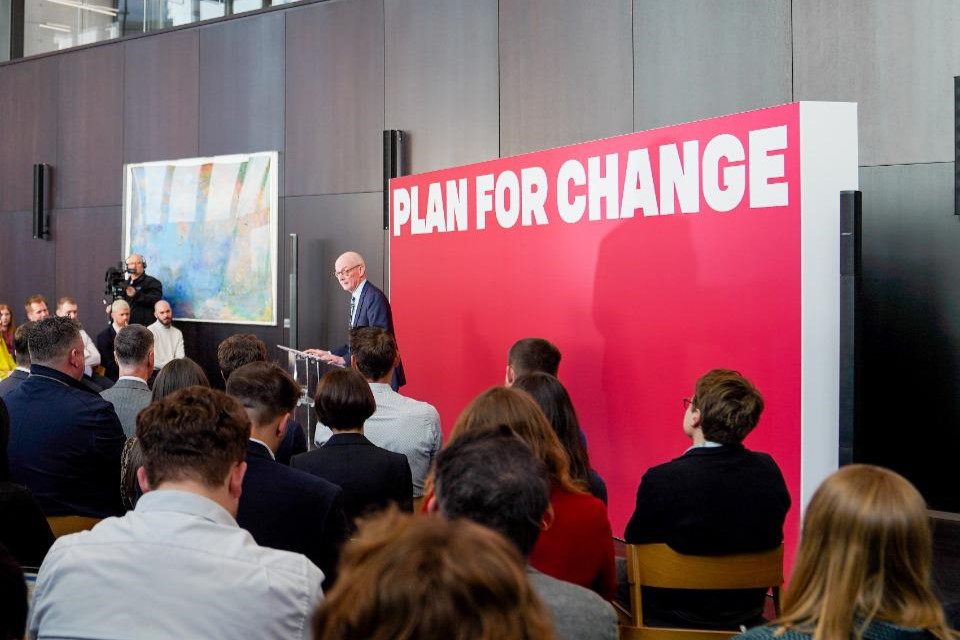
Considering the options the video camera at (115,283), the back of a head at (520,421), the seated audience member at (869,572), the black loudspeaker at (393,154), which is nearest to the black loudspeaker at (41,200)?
the video camera at (115,283)

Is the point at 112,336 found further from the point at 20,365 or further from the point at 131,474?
the point at 131,474

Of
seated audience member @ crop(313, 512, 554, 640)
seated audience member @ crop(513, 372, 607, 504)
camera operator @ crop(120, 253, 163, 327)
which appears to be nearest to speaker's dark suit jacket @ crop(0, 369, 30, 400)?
seated audience member @ crop(513, 372, 607, 504)

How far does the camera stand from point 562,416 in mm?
3197

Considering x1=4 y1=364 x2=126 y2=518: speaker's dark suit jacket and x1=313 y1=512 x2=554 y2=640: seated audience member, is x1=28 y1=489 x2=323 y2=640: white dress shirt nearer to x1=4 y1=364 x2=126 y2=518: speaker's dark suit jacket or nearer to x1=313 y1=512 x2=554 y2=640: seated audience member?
x1=313 y1=512 x2=554 y2=640: seated audience member

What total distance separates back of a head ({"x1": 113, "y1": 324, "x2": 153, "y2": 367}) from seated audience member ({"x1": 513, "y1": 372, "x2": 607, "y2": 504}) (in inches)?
70.9

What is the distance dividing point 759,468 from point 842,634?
1.56 metres

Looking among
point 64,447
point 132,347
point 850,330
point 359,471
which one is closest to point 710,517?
point 359,471

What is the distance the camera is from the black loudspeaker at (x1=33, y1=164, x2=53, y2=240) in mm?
11109

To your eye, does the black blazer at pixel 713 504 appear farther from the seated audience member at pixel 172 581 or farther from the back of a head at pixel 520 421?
the seated audience member at pixel 172 581

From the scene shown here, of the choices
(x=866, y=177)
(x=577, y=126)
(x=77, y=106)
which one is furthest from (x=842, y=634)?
(x=77, y=106)

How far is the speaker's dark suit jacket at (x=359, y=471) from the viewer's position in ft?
10.1

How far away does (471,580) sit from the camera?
89 cm

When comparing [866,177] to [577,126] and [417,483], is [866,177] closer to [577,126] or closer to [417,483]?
[577,126]

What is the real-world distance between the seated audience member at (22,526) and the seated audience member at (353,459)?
84 centimetres
